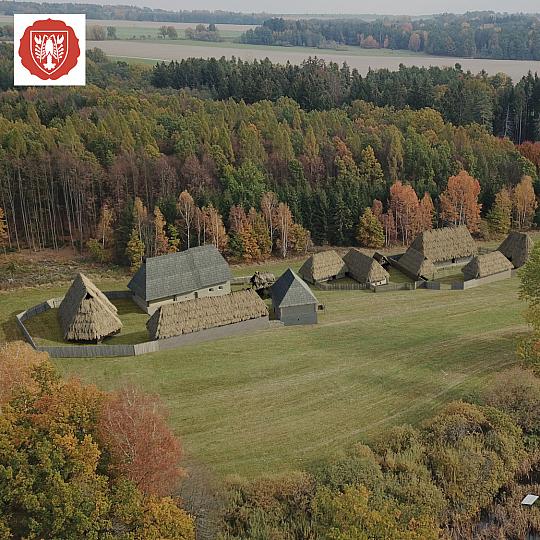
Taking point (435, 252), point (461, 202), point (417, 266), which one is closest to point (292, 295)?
point (417, 266)

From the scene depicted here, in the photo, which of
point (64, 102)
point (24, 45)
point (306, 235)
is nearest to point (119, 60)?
point (64, 102)

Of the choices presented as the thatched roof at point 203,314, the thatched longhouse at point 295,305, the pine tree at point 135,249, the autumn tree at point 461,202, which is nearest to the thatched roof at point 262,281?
the thatched longhouse at point 295,305

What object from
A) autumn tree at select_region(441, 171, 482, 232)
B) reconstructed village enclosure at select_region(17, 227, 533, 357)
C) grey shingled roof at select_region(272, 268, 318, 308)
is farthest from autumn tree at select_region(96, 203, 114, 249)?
autumn tree at select_region(441, 171, 482, 232)

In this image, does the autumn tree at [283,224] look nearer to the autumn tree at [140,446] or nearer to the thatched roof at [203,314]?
the thatched roof at [203,314]

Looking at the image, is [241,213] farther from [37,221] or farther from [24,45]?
[24,45]

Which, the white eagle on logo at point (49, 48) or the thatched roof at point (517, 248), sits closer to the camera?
the thatched roof at point (517, 248)

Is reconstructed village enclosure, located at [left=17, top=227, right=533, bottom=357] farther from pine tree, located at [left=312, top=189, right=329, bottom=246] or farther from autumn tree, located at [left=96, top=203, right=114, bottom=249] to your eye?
autumn tree, located at [left=96, top=203, right=114, bottom=249]

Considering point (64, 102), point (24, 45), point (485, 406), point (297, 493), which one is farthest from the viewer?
point (64, 102)
